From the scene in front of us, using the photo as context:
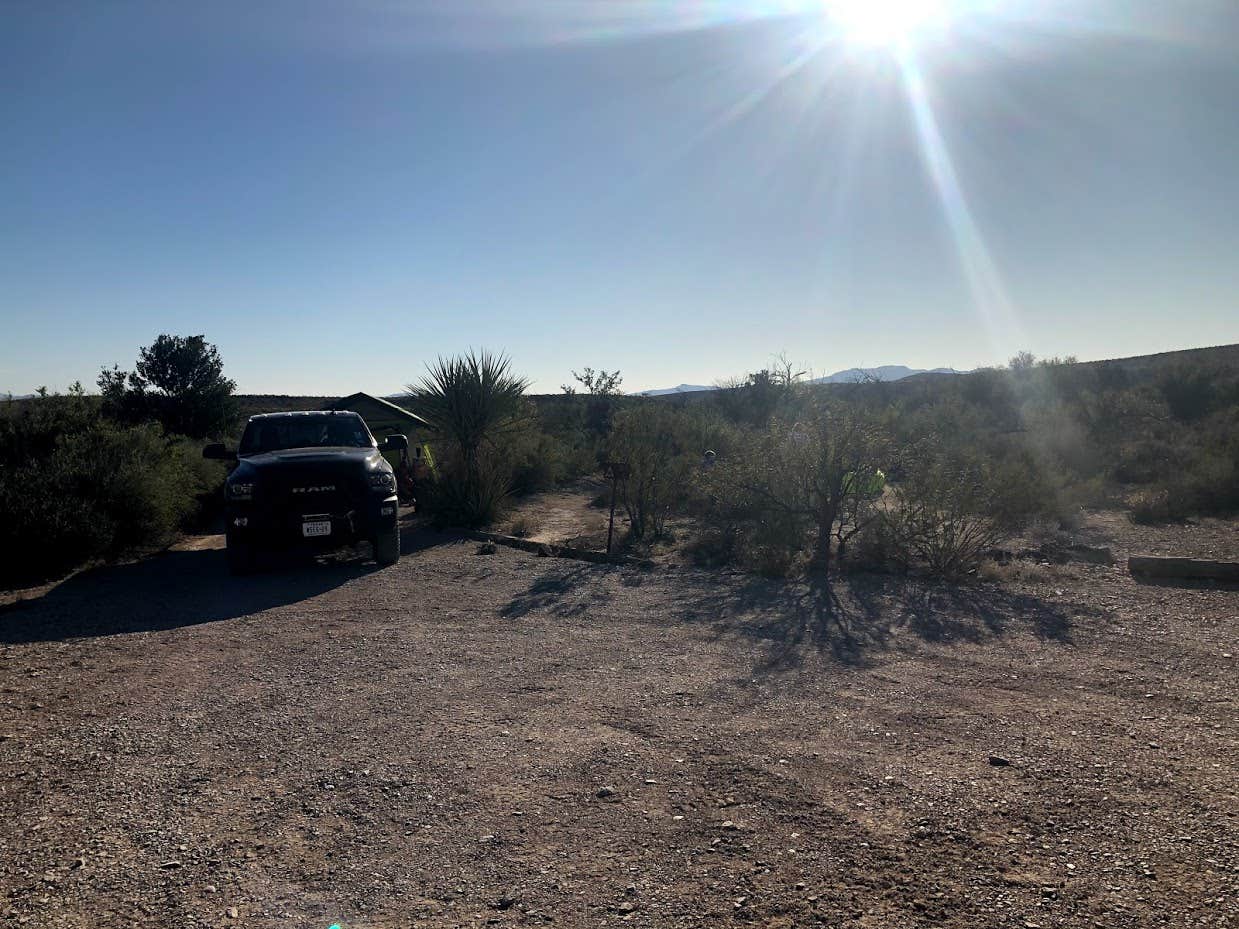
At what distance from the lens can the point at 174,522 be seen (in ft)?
37.4

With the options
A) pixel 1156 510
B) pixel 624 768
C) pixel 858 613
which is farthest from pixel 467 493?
pixel 1156 510

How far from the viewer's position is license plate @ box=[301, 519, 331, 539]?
9.15 m

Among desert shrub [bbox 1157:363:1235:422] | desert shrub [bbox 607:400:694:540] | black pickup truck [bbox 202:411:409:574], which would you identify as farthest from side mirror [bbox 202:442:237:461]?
desert shrub [bbox 1157:363:1235:422]

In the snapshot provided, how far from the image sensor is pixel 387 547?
998 centimetres

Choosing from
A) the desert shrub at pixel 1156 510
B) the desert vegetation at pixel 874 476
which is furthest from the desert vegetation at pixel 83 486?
the desert shrub at pixel 1156 510

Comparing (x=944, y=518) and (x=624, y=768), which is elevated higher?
(x=944, y=518)

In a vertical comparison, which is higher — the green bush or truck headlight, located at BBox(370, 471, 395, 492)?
truck headlight, located at BBox(370, 471, 395, 492)

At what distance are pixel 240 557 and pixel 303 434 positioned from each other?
2.08m

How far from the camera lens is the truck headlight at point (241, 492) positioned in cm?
907

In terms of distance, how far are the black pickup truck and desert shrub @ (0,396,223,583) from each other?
1399mm

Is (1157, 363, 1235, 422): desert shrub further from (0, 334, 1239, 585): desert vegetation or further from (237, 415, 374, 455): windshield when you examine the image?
(237, 415, 374, 455): windshield

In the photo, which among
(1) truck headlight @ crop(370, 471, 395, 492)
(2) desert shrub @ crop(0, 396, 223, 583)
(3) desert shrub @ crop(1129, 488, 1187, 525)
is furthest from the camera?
(3) desert shrub @ crop(1129, 488, 1187, 525)

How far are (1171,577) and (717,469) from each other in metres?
5.25

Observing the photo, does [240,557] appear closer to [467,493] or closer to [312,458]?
[312,458]
